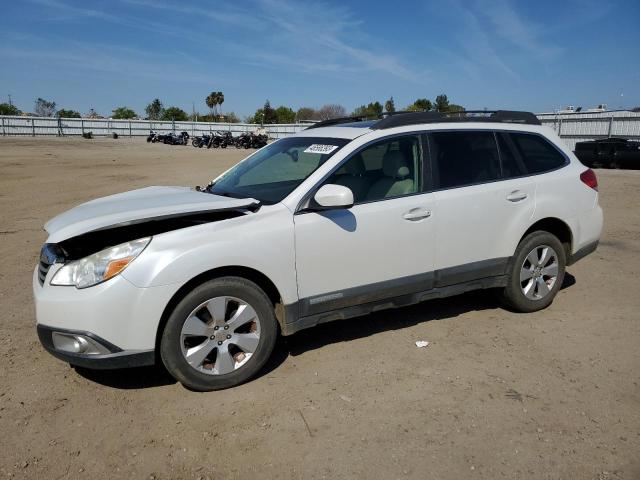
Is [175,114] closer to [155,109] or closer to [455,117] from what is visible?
[155,109]

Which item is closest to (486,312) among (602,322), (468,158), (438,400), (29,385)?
(602,322)

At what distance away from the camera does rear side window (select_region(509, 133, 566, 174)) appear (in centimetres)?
472

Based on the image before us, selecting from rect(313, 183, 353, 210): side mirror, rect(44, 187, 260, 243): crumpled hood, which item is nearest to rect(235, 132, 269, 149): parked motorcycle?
rect(44, 187, 260, 243): crumpled hood

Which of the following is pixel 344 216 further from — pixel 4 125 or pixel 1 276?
pixel 4 125

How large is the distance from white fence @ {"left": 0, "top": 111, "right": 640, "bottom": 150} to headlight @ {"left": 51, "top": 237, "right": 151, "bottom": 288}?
2693 cm

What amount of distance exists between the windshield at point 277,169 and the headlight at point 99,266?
39.4 inches

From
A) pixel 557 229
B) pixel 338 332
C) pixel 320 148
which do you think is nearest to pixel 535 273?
pixel 557 229

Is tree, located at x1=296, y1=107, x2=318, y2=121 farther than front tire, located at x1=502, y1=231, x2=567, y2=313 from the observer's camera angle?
Yes

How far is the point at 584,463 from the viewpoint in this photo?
2719 millimetres

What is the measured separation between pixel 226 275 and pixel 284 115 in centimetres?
10801

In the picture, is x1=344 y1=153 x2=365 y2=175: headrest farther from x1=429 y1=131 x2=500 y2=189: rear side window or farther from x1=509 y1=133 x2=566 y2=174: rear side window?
x1=509 y1=133 x2=566 y2=174: rear side window

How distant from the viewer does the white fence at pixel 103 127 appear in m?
57.0

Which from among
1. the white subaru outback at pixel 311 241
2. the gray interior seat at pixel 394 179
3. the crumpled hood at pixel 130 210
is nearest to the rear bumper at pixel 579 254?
the white subaru outback at pixel 311 241

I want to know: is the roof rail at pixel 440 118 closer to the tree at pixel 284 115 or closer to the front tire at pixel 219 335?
the front tire at pixel 219 335
